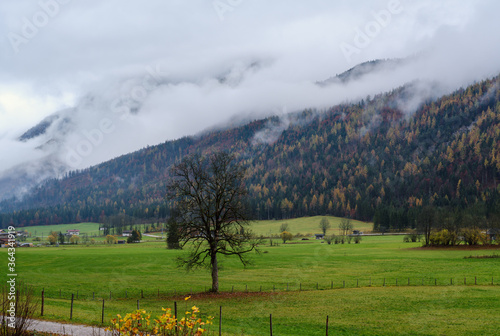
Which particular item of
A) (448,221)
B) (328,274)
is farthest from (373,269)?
(448,221)

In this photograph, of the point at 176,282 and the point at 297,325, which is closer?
the point at 297,325

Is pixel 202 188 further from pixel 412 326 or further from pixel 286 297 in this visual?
pixel 412 326

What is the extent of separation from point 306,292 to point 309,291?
1.16 m

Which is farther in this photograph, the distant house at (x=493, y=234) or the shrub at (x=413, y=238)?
the shrub at (x=413, y=238)

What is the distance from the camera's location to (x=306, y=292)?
2063 inches

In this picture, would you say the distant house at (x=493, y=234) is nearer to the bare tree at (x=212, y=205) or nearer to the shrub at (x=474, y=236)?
the shrub at (x=474, y=236)

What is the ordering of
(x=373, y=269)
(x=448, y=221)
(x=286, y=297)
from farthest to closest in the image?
(x=448, y=221)
(x=373, y=269)
(x=286, y=297)

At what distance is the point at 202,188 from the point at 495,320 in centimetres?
3516

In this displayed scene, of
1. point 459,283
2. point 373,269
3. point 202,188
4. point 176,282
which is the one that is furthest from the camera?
point 373,269

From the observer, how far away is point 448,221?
116562 millimetres

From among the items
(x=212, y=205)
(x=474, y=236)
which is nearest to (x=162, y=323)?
(x=212, y=205)

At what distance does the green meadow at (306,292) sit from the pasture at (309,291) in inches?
3.9

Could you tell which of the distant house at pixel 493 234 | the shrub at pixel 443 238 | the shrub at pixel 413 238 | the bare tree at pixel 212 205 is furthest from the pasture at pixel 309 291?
the shrub at pixel 413 238

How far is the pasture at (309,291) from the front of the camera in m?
34.2
